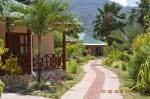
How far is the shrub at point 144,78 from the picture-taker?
17438mm

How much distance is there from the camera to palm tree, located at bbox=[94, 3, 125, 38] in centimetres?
8131

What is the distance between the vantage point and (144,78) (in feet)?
57.5

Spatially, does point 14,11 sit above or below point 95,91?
above

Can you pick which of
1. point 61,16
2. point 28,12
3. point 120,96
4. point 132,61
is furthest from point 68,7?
point 120,96

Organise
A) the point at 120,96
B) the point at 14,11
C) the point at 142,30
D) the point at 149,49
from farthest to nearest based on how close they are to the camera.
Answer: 1. the point at 142,30
2. the point at 14,11
3. the point at 149,49
4. the point at 120,96

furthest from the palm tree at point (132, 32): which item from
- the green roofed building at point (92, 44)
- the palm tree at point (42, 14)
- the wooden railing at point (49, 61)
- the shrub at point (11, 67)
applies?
the green roofed building at point (92, 44)

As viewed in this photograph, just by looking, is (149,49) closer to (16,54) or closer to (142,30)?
(16,54)

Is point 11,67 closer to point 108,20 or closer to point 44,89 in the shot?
point 44,89

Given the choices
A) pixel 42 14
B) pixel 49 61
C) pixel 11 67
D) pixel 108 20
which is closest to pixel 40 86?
pixel 11 67

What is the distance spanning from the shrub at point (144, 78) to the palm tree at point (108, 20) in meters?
62.6

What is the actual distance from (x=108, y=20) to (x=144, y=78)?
64716mm

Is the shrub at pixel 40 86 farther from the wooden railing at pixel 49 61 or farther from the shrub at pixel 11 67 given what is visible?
the wooden railing at pixel 49 61

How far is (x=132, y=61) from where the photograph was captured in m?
19.2

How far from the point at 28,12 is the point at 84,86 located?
4415 millimetres
